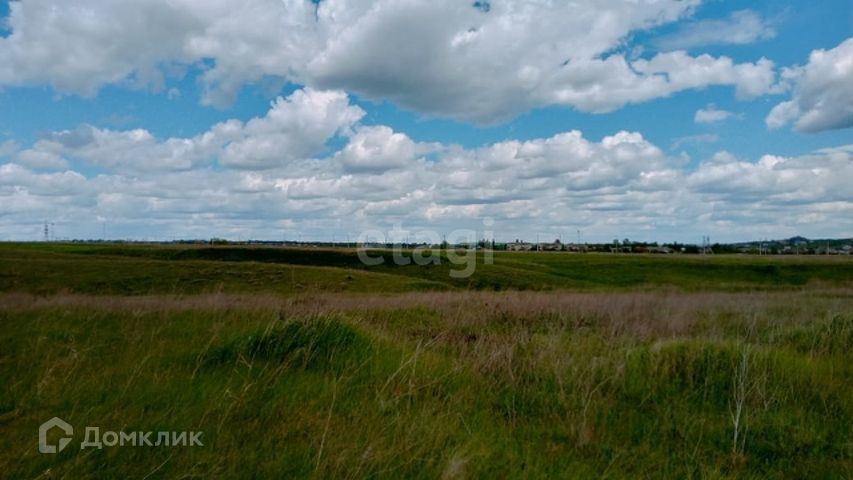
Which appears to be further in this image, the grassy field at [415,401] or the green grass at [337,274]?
the green grass at [337,274]

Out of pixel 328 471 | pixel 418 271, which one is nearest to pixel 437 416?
pixel 328 471

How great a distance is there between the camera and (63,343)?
611 cm

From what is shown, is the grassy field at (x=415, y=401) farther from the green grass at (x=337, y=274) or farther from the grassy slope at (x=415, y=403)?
the green grass at (x=337, y=274)

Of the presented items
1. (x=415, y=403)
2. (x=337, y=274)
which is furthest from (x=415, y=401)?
(x=337, y=274)

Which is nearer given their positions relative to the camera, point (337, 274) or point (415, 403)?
point (415, 403)

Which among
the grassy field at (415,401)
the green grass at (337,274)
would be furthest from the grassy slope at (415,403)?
the green grass at (337,274)

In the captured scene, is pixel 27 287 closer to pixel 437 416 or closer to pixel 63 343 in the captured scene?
pixel 63 343

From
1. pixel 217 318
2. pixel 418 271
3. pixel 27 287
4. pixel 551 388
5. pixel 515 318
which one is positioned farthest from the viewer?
pixel 418 271

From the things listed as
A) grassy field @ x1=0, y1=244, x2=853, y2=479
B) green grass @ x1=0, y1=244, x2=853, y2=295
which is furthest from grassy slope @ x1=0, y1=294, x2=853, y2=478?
green grass @ x1=0, y1=244, x2=853, y2=295

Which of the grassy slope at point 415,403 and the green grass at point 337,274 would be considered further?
the green grass at point 337,274

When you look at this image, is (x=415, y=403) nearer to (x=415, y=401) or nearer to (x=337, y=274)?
(x=415, y=401)

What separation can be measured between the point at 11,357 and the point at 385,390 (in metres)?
4.34

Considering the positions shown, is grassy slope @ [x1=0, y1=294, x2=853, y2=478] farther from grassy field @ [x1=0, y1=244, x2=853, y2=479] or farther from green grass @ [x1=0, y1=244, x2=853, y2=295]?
green grass @ [x1=0, y1=244, x2=853, y2=295]

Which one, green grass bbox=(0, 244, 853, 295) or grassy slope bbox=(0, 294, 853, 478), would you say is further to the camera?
green grass bbox=(0, 244, 853, 295)
